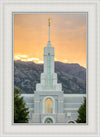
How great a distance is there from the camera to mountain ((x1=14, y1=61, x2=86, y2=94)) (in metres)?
11.3

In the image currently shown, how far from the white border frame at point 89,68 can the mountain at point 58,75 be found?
5.86 metres

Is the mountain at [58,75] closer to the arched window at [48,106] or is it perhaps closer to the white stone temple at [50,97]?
the white stone temple at [50,97]

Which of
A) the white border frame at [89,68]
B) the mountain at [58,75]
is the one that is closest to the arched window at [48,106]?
the mountain at [58,75]

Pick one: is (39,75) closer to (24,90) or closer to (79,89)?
(24,90)

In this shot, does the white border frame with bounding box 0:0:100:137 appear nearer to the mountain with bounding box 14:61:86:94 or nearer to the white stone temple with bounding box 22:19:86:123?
the mountain with bounding box 14:61:86:94

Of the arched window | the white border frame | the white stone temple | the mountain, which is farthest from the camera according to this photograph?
the white stone temple

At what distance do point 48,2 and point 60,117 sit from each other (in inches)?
325

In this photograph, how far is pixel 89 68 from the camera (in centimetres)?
440

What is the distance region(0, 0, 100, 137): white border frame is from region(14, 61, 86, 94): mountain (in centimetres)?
586

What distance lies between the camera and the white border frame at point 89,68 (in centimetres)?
435

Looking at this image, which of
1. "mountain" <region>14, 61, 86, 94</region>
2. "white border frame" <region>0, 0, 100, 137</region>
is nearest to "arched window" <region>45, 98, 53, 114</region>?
"mountain" <region>14, 61, 86, 94</region>

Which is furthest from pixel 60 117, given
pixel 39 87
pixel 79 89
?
pixel 39 87
